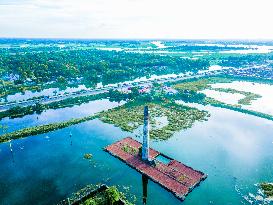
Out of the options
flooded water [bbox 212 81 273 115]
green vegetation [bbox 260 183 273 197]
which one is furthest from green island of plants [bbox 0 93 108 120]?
green vegetation [bbox 260 183 273 197]

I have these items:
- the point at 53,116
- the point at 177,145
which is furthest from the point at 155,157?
the point at 53,116

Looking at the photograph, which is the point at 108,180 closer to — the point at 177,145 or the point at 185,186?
the point at 185,186

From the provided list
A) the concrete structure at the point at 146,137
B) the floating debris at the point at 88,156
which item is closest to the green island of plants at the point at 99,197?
the concrete structure at the point at 146,137

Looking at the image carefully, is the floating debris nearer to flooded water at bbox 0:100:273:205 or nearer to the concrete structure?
flooded water at bbox 0:100:273:205

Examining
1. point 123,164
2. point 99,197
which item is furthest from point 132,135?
point 99,197

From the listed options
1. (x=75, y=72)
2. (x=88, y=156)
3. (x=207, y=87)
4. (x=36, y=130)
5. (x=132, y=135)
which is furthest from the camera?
(x=75, y=72)

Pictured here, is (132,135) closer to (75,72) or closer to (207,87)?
(207,87)

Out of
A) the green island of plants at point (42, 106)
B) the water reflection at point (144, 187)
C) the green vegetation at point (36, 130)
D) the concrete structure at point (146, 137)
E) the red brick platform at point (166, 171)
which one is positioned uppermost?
the concrete structure at point (146, 137)

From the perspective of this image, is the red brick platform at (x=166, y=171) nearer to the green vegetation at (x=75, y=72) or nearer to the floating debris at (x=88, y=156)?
the floating debris at (x=88, y=156)
